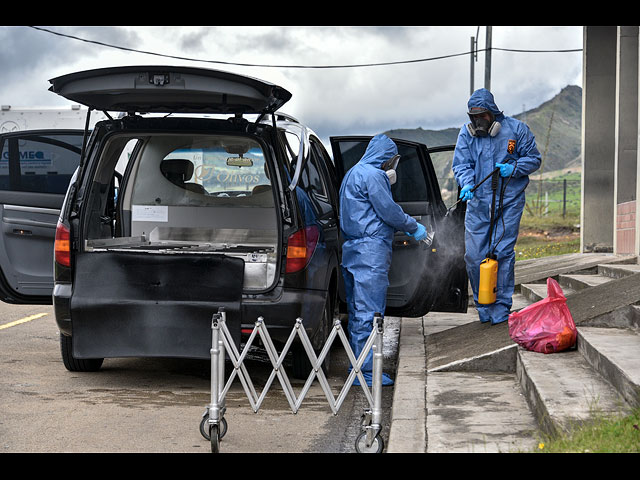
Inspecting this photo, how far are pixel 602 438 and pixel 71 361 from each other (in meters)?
4.42

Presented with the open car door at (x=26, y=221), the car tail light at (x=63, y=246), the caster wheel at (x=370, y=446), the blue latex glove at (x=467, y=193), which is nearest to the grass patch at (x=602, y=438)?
the caster wheel at (x=370, y=446)

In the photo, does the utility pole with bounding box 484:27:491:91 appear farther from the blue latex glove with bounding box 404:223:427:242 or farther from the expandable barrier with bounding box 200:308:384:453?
the expandable barrier with bounding box 200:308:384:453

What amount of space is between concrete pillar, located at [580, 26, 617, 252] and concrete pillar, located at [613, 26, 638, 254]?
2.25m

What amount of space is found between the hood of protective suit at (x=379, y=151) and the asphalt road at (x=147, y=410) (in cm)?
172

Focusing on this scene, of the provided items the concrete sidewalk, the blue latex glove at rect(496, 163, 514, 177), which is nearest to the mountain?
the blue latex glove at rect(496, 163, 514, 177)

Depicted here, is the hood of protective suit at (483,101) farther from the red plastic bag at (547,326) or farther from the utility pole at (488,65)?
the utility pole at (488,65)

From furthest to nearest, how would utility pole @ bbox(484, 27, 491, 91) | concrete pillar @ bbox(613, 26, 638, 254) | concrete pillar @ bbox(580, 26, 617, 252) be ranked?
utility pole @ bbox(484, 27, 491, 91), concrete pillar @ bbox(580, 26, 617, 252), concrete pillar @ bbox(613, 26, 638, 254)

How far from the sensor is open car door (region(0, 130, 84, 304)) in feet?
24.1

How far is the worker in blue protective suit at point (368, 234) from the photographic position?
6.77m

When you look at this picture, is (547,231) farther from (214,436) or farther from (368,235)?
(214,436)

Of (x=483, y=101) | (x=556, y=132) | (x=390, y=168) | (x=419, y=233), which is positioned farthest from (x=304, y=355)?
(x=556, y=132)

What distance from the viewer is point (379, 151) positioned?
694 centimetres

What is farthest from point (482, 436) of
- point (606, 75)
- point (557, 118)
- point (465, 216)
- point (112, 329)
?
point (557, 118)
